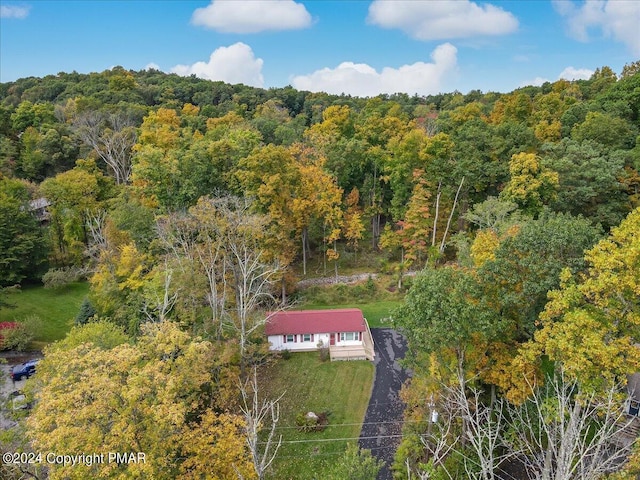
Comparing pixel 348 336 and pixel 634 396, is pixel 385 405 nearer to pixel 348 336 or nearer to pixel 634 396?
pixel 348 336

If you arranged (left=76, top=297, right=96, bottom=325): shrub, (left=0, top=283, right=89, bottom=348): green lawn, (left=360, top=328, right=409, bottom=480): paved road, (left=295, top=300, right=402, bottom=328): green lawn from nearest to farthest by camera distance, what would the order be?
(left=360, top=328, right=409, bottom=480): paved road, (left=76, top=297, right=96, bottom=325): shrub, (left=295, top=300, right=402, bottom=328): green lawn, (left=0, top=283, right=89, bottom=348): green lawn

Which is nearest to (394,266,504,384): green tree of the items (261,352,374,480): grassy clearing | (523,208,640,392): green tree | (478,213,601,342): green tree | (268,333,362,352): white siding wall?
(478,213,601,342): green tree

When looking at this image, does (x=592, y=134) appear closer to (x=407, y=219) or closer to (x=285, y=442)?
(x=407, y=219)

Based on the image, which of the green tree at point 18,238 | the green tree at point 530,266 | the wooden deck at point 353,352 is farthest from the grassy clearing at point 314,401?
the green tree at point 18,238

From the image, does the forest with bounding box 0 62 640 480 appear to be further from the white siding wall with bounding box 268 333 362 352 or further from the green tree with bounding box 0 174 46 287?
the white siding wall with bounding box 268 333 362 352

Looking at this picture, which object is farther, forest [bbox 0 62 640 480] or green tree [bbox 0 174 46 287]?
green tree [bbox 0 174 46 287]

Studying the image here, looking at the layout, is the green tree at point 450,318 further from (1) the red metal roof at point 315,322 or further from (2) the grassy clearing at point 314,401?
(1) the red metal roof at point 315,322
